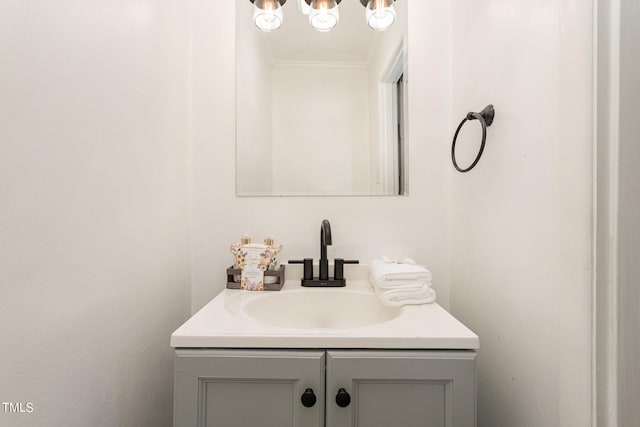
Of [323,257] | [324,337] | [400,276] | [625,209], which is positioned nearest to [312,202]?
[323,257]

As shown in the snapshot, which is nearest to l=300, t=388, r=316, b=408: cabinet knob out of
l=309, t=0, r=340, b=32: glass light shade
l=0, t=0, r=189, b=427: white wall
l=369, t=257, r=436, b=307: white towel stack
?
l=369, t=257, r=436, b=307: white towel stack

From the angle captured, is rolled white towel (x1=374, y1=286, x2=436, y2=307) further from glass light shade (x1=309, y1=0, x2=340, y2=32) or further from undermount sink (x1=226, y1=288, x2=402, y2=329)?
glass light shade (x1=309, y1=0, x2=340, y2=32)

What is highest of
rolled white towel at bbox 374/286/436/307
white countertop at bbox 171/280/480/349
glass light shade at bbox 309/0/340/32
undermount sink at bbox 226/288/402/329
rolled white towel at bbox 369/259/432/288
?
glass light shade at bbox 309/0/340/32

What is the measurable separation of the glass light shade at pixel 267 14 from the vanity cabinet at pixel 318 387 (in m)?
1.15

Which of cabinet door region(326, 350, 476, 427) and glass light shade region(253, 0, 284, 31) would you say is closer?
cabinet door region(326, 350, 476, 427)

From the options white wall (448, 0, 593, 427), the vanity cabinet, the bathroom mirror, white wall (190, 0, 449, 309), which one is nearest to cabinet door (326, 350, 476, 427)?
the vanity cabinet

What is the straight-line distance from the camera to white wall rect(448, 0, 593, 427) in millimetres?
613

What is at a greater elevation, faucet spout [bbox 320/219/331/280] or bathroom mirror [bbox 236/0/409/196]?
bathroom mirror [bbox 236/0/409/196]

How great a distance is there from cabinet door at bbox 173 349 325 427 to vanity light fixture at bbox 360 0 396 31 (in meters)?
1.16

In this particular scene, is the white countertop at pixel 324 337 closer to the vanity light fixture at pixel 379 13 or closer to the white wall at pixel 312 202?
the white wall at pixel 312 202

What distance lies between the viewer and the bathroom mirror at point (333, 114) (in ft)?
3.99

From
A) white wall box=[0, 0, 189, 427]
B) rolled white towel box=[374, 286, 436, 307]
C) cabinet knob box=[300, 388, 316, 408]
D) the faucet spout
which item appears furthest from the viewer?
the faucet spout

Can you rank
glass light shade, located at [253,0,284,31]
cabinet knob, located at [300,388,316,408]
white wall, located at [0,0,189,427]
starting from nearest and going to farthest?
white wall, located at [0,0,189,427] < cabinet knob, located at [300,388,316,408] < glass light shade, located at [253,0,284,31]

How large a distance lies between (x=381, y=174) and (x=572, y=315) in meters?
0.74
